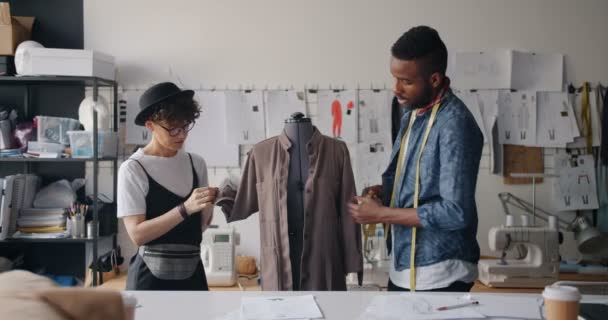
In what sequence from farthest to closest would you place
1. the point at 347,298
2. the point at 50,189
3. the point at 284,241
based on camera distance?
the point at 50,189 < the point at 284,241 < the point at 347,298

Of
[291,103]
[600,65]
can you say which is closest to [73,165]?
[291,103]

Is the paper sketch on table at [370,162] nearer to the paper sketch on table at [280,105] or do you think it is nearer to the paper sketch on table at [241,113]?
the paper sketch on table at [280,105]

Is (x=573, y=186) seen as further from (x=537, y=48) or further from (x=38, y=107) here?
(x=38, y=107)

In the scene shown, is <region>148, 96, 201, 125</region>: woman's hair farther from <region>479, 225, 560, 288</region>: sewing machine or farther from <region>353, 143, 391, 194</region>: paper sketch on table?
<region>479, 225, 560, 288</region>: sewing machine

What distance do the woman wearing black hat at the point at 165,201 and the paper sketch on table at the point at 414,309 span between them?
78 centimetres

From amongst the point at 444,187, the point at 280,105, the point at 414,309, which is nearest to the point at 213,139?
the point at 280,105

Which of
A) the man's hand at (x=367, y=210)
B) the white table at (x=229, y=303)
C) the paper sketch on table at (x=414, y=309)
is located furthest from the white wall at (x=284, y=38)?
the paper sketch on table at (x=414, y=309)

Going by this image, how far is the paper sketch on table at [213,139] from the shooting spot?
13.5 feet

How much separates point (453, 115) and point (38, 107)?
314cm

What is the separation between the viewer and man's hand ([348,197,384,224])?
2150 mm

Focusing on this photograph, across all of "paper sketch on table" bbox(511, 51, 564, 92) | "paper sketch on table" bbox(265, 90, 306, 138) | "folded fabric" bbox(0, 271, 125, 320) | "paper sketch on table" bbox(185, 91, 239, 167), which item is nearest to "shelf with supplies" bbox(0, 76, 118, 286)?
"paper sketch on table" bbox(185, 91, 239, 167)

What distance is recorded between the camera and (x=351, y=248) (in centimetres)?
251

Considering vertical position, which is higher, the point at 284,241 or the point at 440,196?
the point at 440,196

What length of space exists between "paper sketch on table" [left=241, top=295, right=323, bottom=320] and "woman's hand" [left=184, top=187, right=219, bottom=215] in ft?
1.49
